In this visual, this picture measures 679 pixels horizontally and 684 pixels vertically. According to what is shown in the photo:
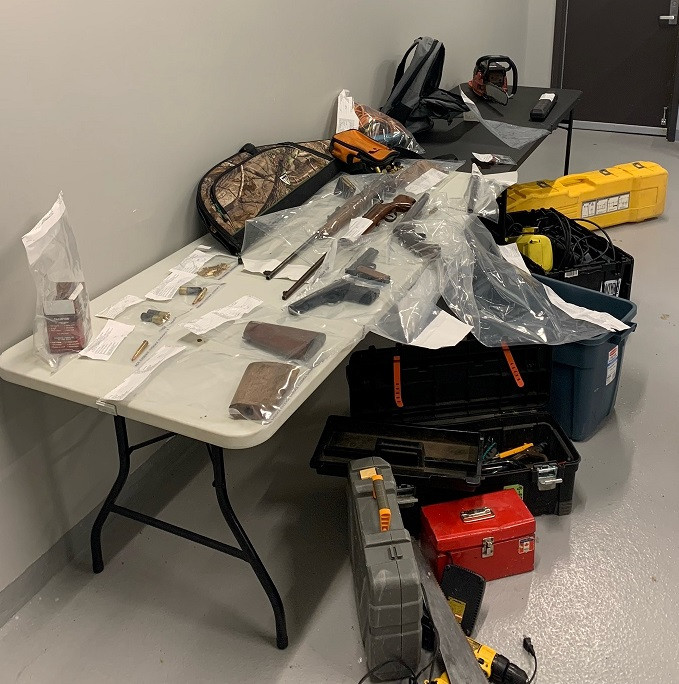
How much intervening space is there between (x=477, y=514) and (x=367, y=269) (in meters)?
0.70

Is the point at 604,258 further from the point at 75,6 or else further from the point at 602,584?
the point at 75,6

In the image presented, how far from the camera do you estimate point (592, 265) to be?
284 cm

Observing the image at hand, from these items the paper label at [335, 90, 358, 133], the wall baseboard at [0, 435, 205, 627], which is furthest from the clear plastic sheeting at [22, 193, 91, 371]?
the paper label at [335, 90, 358, 133]

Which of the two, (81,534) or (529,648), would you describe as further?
(81,534)

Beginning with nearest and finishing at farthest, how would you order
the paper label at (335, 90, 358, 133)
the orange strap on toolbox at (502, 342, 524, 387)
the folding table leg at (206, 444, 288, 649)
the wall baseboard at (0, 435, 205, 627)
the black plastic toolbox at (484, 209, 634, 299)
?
the folding table leg at (206, 444, 288, 649) → the wall baseboard at (0, 435, 205, 627) → the orange strap on toolbox at (502, 342, 524, 387) → the black plastic toolbox at (484, 209, 634, 299) → the paper label at (335, 90, 358, 133)

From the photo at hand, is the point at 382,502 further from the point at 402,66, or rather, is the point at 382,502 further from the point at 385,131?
the point at 402,66

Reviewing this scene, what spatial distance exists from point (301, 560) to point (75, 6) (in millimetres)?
1505

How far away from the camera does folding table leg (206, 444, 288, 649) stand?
1.76 m

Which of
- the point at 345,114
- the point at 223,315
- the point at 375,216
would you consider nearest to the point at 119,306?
the point at 223,315

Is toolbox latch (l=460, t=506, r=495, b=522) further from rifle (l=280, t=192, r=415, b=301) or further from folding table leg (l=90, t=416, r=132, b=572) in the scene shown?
folding table leg (l=90, t=416, r=132, b=572)

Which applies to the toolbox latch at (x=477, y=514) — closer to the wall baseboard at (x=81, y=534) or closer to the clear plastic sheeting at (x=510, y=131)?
the wall baseboard at (x=81, y=534)

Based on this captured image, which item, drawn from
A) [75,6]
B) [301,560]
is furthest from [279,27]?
[301,560]

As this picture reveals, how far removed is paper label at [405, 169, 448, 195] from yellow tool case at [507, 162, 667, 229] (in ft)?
3.72

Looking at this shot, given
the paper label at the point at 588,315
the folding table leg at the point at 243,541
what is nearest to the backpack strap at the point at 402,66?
the paper label at the point at 588,315
